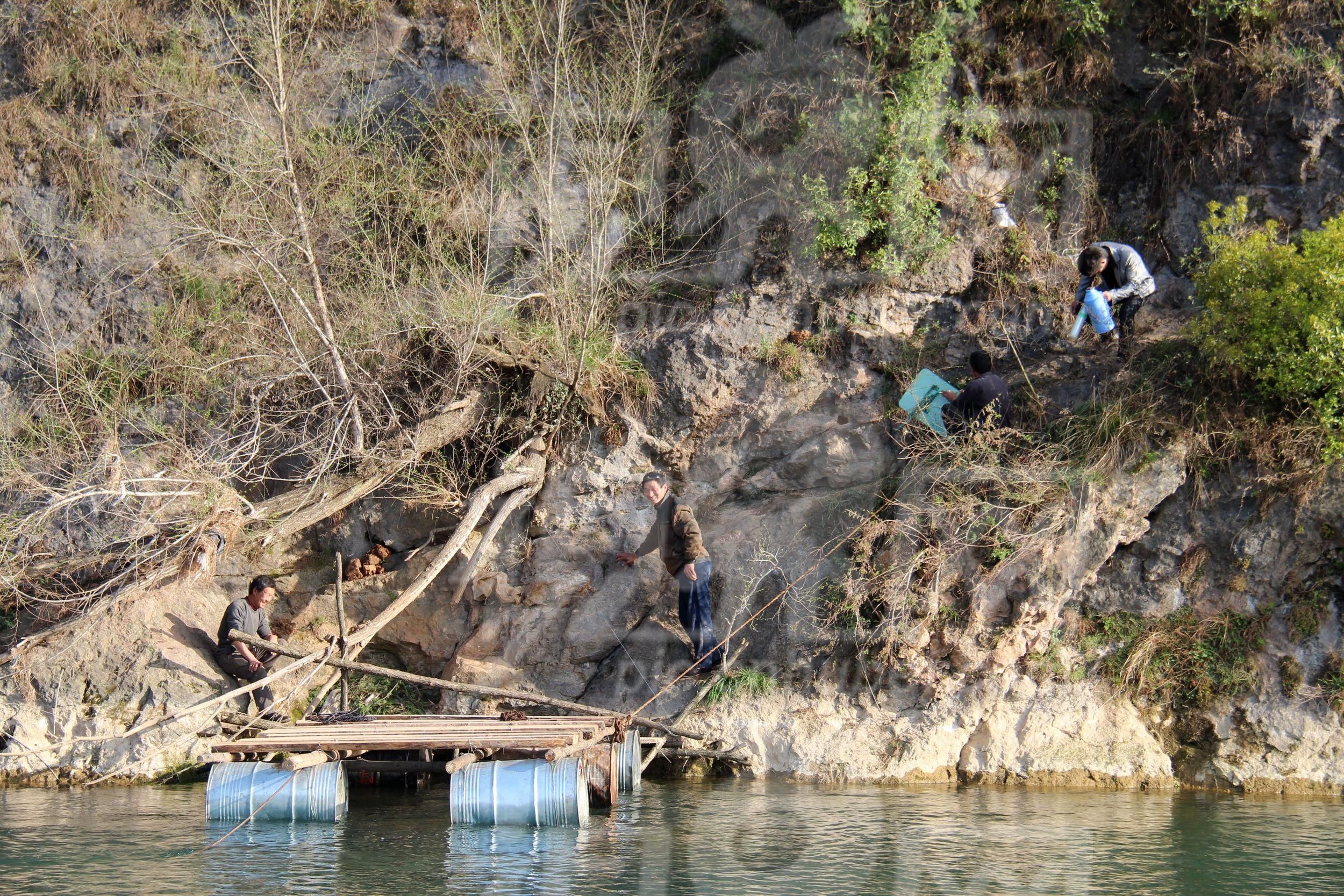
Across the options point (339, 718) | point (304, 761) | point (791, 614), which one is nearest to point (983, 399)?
point (791, 614)

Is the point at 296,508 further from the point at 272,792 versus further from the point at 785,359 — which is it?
the point at 785,359

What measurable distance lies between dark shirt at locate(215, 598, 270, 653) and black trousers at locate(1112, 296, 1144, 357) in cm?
833

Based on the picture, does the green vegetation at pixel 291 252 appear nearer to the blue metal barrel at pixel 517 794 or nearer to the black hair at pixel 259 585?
the black hair at pixel 259 585

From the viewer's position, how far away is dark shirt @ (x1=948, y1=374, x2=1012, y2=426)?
32.3 ft

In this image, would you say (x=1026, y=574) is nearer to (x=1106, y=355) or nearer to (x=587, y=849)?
(x=1106, y=355)

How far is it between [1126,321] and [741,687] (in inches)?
199

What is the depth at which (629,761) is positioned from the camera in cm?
886

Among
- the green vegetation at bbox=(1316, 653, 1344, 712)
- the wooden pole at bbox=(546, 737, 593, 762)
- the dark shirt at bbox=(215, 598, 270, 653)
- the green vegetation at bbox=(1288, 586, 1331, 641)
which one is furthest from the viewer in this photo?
the dark shirt at bbox=(215, 598, 270, 653)

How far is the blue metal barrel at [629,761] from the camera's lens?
28.9ft

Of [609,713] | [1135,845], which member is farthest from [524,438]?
[1135,845]

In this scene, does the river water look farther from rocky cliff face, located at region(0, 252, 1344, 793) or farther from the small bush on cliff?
the small bush on cliff

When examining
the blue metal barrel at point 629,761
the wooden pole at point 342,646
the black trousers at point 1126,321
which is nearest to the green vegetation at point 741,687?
the blue metal barrel at point 629,761

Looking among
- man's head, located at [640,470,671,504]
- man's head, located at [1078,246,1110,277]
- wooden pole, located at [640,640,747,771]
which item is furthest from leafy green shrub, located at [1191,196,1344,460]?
wooden pole, located at [640,640,747,771]

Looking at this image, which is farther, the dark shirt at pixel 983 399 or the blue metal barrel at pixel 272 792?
the dark shirt at pixel 983 399
